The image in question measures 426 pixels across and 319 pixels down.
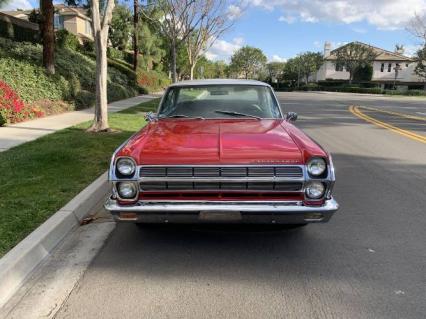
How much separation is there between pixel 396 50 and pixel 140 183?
100 m

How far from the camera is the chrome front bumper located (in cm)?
383

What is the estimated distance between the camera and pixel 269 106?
18.8ft

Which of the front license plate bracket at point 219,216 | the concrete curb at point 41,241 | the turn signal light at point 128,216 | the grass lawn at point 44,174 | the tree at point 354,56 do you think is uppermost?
the tree at point 354,56

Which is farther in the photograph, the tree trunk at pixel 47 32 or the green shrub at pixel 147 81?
the green shrub at pixel 147 81

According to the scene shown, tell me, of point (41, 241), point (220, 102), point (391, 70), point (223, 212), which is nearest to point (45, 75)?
point (220, 102)

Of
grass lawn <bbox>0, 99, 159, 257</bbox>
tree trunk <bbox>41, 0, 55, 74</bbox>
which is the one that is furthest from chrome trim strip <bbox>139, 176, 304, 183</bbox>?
tree trunk <bbox>41, 0, 55, 74</bbox>

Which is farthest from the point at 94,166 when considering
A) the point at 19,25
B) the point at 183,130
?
the point at 19,25

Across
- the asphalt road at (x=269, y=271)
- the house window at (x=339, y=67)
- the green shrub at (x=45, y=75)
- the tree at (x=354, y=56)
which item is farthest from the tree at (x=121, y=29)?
the house window at (x=339, y=67)

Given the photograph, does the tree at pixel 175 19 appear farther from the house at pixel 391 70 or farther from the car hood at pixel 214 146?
the house at pixel 391 70

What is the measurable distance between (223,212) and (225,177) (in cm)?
30

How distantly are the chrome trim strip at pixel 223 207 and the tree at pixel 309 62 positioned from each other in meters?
92.3

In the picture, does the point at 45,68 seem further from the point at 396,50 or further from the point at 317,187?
the point at 396,50

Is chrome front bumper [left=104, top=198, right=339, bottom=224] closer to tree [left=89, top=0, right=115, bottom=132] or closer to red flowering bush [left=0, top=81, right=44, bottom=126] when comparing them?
tree [left=89, top=0, right=115, bottom=132]

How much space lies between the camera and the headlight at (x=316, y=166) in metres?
3.93
